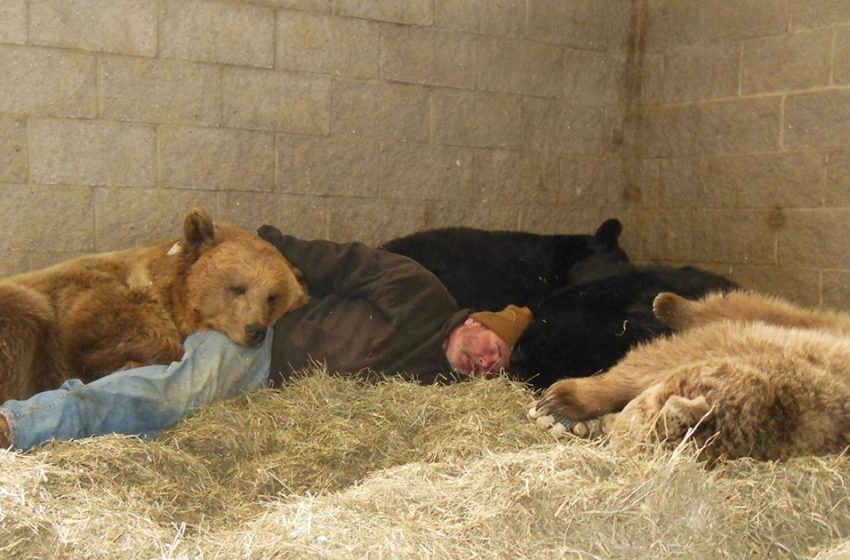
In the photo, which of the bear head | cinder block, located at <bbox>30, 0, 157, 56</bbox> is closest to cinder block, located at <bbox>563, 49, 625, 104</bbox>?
cinder block, located at <bbox>30, 0, 157, 56</bbox>

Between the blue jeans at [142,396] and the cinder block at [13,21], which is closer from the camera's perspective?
the blue jeans at [142,396]

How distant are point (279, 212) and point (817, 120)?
11.7 ft

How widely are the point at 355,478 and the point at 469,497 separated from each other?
3.25ft

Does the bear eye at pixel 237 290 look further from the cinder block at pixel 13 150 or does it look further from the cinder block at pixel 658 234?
the cinder block at pixel 658 234

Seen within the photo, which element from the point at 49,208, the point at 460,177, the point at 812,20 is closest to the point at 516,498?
the point at 49,208

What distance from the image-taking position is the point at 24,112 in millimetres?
5207

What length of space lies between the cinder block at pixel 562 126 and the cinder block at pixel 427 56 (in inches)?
24.1

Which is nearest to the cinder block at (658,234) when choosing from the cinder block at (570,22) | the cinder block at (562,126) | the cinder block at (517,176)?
the cinder block at (562,126)

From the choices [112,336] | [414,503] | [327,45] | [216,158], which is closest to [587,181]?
[327,45]

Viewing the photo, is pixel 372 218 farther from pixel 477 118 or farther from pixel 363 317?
pixel 363 317

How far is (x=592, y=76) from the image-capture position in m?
7.48

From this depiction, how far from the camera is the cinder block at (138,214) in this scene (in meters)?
5.46

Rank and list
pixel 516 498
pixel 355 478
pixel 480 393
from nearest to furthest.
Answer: pixel 516 498
pixel 355 478
pixel 480 393

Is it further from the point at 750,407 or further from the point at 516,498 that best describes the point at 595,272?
the point at 516,498
